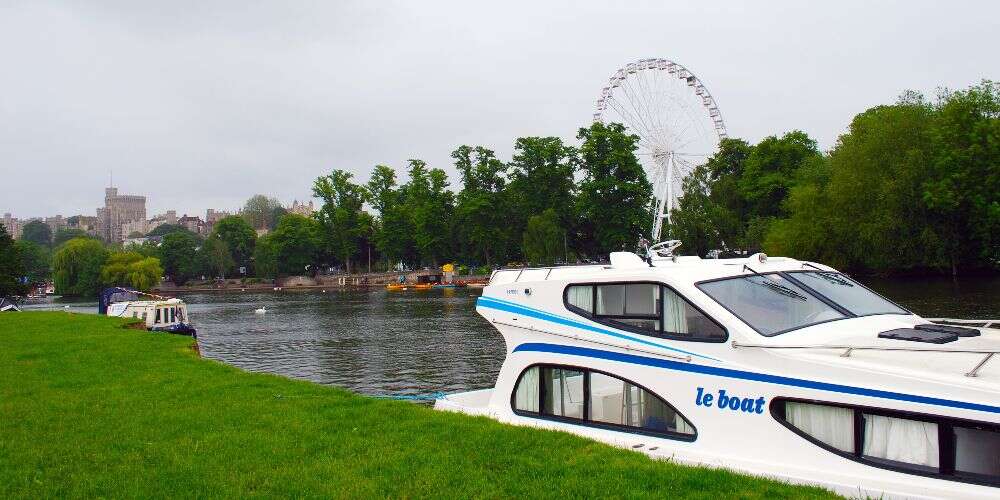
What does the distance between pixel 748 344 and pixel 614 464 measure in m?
1.79

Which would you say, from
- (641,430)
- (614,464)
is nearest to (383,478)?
(614,464)

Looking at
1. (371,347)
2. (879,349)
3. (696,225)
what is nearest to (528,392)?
(879,349)

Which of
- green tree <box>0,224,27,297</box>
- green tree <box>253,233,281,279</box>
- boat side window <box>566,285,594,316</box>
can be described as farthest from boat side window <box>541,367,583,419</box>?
green tree <box>253,233,281,279</box>

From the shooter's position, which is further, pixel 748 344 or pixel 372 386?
pixel 372 386

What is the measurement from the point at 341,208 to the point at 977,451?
11794 cm

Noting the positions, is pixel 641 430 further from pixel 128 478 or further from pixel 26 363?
pixel 26 363

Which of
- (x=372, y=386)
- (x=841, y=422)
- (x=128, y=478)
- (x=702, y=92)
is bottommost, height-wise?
(x=372, y=386)

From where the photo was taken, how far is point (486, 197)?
10006 centimetres

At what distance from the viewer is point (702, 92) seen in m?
71.4

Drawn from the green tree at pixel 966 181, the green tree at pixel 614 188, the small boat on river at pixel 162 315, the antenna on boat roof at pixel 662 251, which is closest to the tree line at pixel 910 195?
the green tree at pixel 966 181

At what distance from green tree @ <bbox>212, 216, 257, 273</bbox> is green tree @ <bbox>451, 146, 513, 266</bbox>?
67529 millimetres

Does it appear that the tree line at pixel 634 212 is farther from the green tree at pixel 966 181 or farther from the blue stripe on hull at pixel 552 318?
the blue stripe on hull at pixel 552 318

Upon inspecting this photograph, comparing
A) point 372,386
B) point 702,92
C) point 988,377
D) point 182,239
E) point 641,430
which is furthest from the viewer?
point 182,239

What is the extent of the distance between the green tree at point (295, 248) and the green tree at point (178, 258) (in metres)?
19.2
